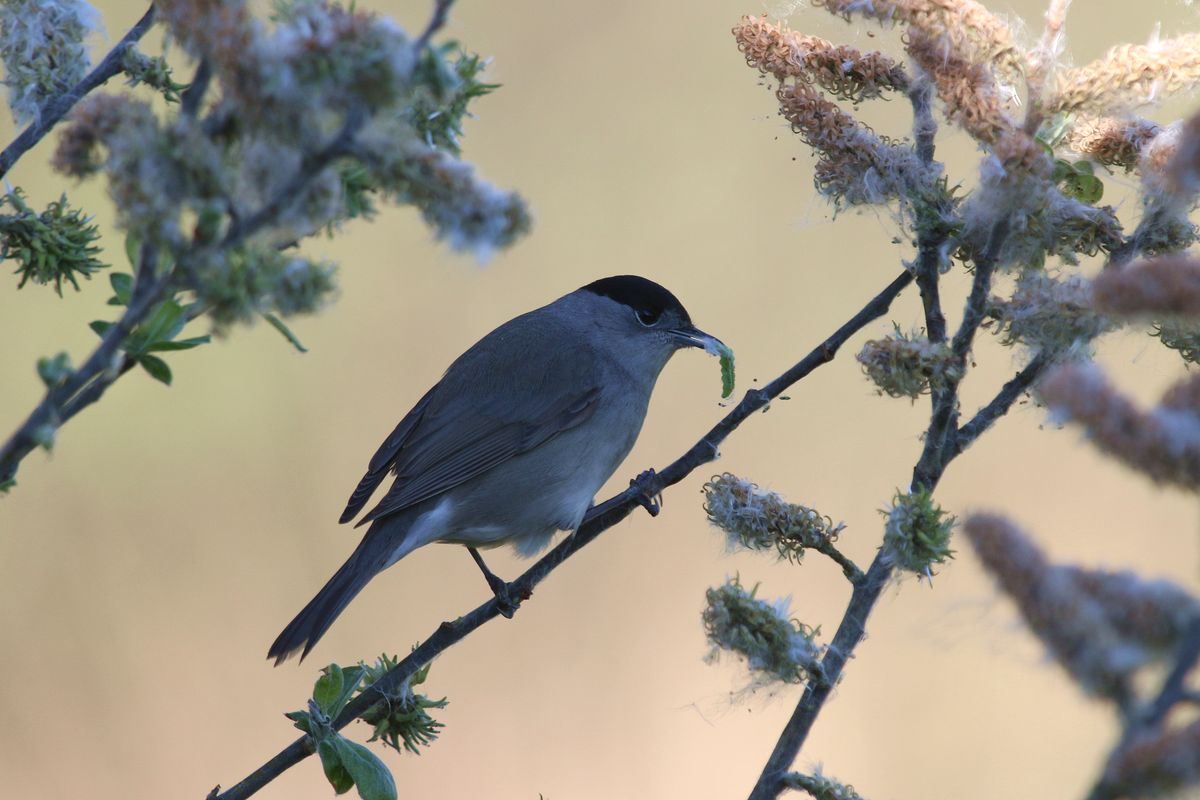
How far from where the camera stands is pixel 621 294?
3.98 metres

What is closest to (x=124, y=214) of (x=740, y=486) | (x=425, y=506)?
(x=740, y=486)

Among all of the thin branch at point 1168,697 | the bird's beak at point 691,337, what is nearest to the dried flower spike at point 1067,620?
the thin branch at point 1168,697

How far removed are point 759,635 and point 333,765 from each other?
60 cm

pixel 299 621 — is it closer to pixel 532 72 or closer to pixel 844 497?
pixel 844 497

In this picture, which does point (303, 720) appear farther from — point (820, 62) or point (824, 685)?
point (820, 62)

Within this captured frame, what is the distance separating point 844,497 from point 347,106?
12.7 ft

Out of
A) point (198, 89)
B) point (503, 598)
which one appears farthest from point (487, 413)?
point (198, 89)

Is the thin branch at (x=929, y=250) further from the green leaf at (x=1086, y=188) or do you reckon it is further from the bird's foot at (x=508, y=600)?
the bird's foot at (x=508, y=600)

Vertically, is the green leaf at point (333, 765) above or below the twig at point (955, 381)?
below

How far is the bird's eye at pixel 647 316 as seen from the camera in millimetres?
3965

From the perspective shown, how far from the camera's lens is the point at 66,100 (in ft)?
5.02

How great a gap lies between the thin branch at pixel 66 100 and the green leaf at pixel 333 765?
0.82m

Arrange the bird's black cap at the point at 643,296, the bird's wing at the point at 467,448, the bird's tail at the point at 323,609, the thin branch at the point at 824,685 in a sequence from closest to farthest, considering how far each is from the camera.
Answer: the thin branch at the point at 824,685 → the bird's tail at the point at 323,609 → the bird's wing at the point at 467,448 → the bird's black cap at the point at 643,296

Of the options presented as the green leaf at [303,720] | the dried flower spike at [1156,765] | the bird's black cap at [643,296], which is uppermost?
the bird's black cap at [643,296]
